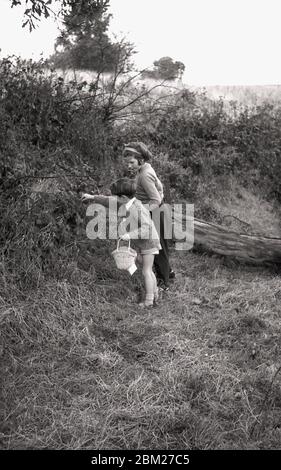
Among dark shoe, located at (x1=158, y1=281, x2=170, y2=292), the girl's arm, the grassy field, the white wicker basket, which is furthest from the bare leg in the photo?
the girl's arm

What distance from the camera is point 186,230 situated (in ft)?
25.0

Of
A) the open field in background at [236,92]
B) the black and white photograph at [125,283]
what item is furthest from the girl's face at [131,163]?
the open field in background at [236,92]

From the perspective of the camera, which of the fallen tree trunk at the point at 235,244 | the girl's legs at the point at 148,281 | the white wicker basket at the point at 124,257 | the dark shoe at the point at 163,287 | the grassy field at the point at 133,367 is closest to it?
the grassy field at the point at 133,367

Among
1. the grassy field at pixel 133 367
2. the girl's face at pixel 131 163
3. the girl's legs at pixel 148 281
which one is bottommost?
the grassy field at pixel 133 367

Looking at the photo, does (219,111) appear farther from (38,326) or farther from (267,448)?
(267,448)

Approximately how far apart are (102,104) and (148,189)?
371 centimetres

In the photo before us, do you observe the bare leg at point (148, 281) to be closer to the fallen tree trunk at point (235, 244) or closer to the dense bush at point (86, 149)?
the dense bush at point (86, 149)

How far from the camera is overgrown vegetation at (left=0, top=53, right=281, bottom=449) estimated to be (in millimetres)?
3822

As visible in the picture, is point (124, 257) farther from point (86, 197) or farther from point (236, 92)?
point (236, 92)

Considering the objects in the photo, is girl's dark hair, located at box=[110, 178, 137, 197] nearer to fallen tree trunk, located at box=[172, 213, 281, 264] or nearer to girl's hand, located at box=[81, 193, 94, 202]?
girl's hand, located at box=[81, 193, 94, 202]

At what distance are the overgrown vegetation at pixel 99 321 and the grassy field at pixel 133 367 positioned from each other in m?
0.01

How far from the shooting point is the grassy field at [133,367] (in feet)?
12.2

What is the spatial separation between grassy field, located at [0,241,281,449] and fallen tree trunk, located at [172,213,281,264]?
3.72ft
